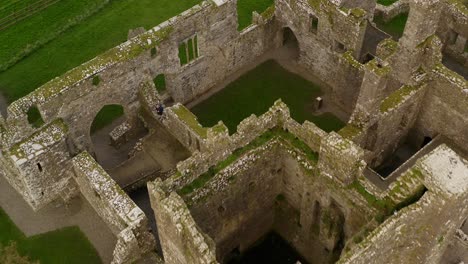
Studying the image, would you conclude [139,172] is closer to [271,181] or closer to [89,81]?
[89,81]

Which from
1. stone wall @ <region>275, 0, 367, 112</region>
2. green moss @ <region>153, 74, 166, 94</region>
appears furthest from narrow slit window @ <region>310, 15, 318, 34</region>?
green moss @ <region>153, 74, 166, 94</region>

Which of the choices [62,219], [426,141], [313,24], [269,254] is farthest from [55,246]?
[313,24]

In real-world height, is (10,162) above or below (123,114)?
above

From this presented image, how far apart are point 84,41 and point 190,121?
11.7 metres

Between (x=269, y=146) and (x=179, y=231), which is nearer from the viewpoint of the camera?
(x=179, y=231)

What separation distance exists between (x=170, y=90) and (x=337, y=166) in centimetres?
1201

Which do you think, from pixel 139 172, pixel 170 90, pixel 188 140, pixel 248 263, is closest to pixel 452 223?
pixel 248 263

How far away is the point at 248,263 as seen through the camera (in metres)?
24.0

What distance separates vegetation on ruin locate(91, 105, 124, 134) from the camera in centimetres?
2891

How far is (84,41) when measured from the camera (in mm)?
33469

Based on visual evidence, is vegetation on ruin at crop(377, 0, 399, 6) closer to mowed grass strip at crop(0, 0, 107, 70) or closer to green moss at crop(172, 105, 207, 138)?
green moss at crop(172, 105, 207, 138)

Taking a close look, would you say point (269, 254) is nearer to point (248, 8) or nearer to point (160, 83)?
point (160, 83)

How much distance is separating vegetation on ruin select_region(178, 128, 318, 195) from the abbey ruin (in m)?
0.04

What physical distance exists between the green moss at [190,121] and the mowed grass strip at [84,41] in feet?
30.7
